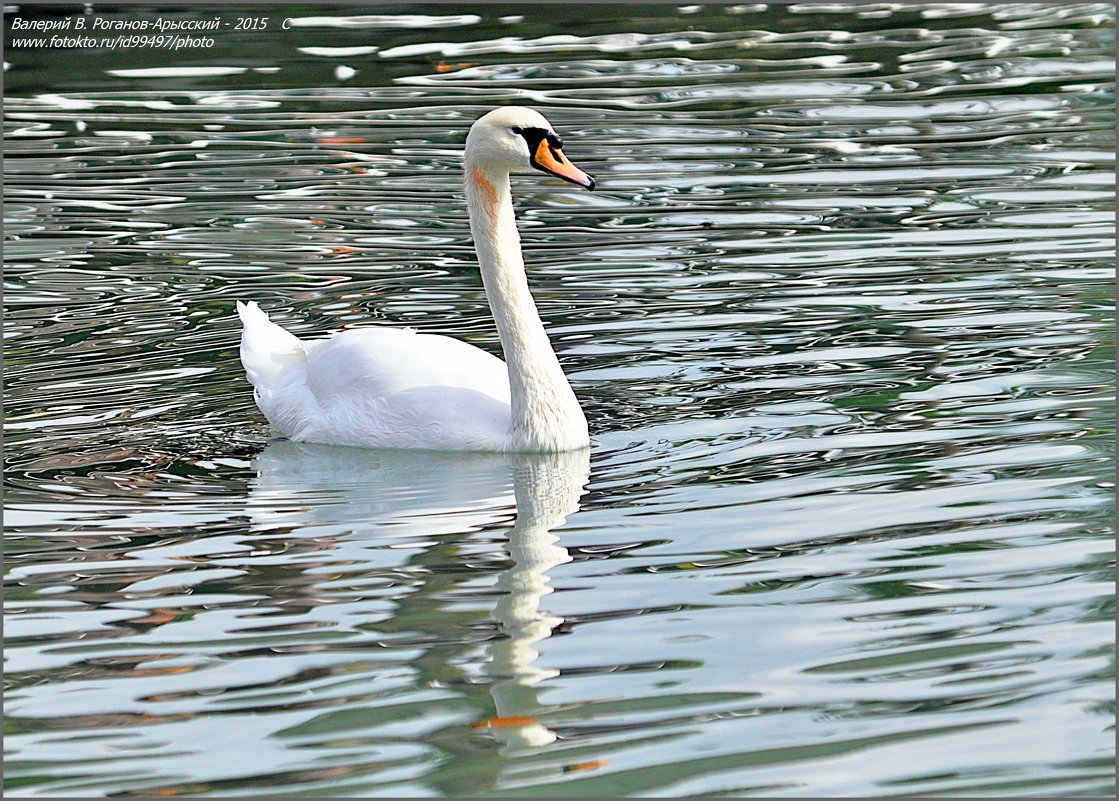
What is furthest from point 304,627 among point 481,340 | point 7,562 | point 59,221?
point 59,221

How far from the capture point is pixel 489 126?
318 inches

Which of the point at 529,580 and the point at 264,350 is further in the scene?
the point at 264,350

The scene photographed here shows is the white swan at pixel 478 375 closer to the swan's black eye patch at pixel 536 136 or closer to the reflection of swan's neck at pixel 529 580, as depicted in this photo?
the swan's black eye patch at pixel 536 136

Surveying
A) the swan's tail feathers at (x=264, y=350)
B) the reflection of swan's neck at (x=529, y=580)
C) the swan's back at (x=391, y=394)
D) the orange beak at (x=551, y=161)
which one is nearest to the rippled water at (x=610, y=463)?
the reflection of swan's neck at (x=529, y=580)

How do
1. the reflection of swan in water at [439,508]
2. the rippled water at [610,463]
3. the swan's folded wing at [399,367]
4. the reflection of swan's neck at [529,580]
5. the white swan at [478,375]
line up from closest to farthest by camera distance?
the rippled water at [610,463], the reflection of swan's neck at [529,580], the reflection of swan in water at [439,508], the white swan at [478,375], the swan's folded wing at [399,367]

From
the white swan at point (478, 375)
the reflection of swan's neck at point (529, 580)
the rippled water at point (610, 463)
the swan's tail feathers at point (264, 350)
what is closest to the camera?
the rippled water at point (610, 463)

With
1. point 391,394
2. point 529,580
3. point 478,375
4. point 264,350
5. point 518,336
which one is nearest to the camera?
point 529,580

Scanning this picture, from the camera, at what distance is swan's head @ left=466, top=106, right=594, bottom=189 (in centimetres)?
800

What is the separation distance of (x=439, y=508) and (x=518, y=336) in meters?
1.06

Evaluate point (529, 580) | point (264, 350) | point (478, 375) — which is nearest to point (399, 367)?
point (478, 375)

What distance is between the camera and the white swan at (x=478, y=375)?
320 inches

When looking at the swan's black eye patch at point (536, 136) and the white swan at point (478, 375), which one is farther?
the white swan at point (478, 375)

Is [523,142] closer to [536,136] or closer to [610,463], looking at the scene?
[536,136]

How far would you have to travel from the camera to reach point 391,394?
27.6 ft
